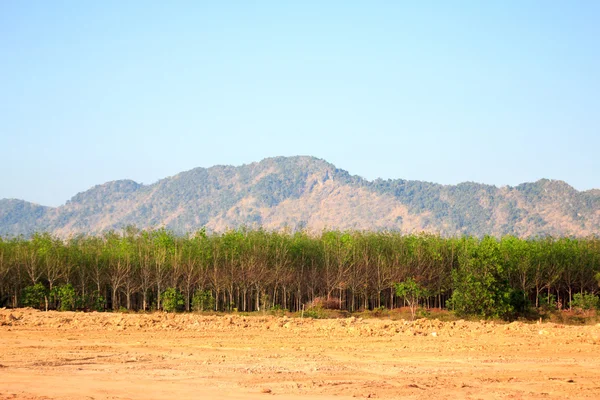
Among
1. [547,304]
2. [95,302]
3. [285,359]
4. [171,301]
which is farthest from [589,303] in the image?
[95,302]

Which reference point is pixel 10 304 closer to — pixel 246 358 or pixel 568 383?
pixel 246 358

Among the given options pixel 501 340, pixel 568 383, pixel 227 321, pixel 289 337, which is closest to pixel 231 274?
pixel 227 321

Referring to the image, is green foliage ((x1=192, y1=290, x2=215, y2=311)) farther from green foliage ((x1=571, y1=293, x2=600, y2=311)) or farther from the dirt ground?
green foliage ((x1=571, y1=293, x2=600, y2=311))

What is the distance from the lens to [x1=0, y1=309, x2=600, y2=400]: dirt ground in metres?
17.5

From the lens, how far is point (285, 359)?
74.1ft

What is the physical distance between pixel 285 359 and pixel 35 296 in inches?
1218

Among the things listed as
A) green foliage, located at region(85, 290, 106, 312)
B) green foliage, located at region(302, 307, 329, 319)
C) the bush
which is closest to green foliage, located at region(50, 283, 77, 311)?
green foliage, located at region(85, 290, 106, 312)

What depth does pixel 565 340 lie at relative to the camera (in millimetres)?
28344

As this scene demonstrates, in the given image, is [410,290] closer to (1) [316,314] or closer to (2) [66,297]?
(1) [316,314]

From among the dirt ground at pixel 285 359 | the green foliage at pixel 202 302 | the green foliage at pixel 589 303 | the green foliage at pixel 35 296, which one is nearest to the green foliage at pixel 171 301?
the green foliage at pixel 202 302

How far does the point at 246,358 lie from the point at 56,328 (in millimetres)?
12242

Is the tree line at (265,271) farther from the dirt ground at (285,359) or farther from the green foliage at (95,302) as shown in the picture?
the dirt ground at (285,359)

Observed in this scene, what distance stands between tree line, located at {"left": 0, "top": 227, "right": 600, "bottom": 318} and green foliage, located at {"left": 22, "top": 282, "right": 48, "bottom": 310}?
7cm

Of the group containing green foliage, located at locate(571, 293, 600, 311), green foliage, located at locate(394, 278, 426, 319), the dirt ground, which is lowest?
the dirt ground
